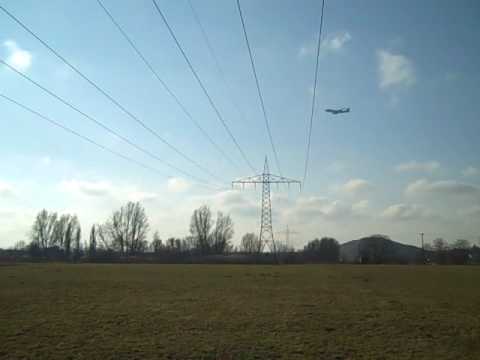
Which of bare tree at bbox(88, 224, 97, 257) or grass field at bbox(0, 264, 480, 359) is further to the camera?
bare tree at bbox(88, 224, 97, 257)

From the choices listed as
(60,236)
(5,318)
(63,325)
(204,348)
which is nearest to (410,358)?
(204,348)

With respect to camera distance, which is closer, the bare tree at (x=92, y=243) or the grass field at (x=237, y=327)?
the grass field at (x=237, y=327)

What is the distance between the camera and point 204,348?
1162cm

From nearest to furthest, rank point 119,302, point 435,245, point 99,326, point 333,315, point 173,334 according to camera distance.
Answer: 1. point 173,334
2. point 99,326
3. point 333,315
4. point 119,302
5. point 435,245

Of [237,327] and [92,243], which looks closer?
[237,327]

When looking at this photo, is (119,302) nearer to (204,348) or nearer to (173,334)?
(173,334)

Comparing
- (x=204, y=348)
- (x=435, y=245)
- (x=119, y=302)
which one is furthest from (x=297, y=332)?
(x=435, y=245)

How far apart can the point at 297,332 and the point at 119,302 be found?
11.5 m

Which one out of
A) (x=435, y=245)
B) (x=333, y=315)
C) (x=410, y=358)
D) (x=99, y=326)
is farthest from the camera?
(x=435, y=245)

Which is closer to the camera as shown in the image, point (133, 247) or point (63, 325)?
point (63, 325)

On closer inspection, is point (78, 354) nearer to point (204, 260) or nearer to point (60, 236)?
point (204, 260)

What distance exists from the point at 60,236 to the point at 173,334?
14301 cm

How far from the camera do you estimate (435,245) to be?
181 metres

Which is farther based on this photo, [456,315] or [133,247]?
[133,247]
